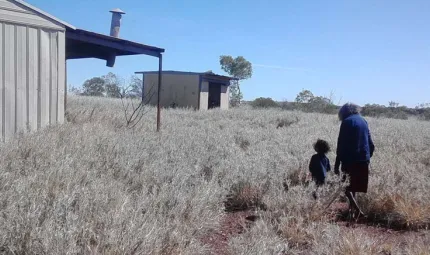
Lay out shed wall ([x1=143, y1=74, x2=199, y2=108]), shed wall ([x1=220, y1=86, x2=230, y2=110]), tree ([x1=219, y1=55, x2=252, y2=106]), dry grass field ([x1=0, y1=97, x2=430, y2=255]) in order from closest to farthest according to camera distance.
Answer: dry grass field ([x1=0, y1=97, x2=430, y2=255]) < shed wall ([x1=143, y1=74, x2=199, y2=108]) < shed wall ([x1=220, y1=86, x2=230, y2=110]) < tree ([x1=219, y1=55, x2=252, y2=106])

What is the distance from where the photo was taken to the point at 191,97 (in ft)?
88.9

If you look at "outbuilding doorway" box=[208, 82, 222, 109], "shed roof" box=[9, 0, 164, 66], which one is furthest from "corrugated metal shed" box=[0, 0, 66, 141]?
"outbuilding doorway" box=[208, 82, 222, 109]

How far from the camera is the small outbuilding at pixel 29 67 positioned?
6.96 m

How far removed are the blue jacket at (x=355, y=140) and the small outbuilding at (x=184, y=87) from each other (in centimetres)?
2050

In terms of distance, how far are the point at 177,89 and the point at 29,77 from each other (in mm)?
20717

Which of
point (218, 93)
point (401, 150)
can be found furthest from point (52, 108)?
point (218, 93)

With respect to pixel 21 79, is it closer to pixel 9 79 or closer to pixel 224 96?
pixel 9 79

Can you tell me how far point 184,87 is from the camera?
27.6 m

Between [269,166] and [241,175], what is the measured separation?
2.55 feet

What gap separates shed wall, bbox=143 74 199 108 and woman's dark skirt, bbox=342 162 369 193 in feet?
69.4

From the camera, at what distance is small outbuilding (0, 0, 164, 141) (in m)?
6.96

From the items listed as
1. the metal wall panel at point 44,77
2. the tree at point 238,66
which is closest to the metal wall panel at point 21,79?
the metal wall panel at point 44,77

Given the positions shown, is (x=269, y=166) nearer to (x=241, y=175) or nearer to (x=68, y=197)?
(x=241, y=175)

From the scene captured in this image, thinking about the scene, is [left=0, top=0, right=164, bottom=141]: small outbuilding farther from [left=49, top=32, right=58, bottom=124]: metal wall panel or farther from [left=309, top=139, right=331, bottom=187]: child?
[left=309, top=139, right=331, bottom=187]: child
